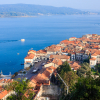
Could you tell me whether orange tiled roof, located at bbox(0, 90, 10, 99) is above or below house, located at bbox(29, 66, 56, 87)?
above

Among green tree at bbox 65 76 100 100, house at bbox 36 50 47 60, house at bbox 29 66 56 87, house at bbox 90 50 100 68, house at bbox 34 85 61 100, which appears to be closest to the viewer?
green tree at bbox 65 76 100 100

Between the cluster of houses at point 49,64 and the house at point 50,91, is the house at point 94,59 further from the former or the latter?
the house at point 50,91

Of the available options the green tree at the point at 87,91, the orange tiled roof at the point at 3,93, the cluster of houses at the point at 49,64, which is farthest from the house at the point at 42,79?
the green tree at the point at 87,91

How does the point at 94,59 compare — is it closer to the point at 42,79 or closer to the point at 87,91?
the point at 42,79

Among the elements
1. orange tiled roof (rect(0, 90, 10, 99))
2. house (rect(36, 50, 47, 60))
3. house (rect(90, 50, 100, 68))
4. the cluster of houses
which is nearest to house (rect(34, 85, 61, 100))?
the cluster of houses

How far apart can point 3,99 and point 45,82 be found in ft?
11.0

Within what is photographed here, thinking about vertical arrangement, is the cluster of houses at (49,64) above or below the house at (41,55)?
above

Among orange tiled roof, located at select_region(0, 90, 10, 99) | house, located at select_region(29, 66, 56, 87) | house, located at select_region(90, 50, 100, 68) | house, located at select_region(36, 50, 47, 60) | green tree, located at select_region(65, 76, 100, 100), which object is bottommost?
house, located at select_region(36, 50, 47, 60)

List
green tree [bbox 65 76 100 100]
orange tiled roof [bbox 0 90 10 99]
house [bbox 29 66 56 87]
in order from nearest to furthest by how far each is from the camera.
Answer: green tree [bbox 65 76 100 100], orange tiled roof [bbox 0 90 10 99], house [bbox 29 66 56 87]

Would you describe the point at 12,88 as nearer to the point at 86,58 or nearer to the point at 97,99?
the point at 97,99

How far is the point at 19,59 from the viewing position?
27750 millimetres

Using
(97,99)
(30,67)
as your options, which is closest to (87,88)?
(97,99)

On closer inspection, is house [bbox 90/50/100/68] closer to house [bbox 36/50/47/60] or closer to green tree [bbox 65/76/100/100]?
house [bbox 36/50/47/60]

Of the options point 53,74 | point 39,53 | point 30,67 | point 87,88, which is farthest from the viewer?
point 39,53
